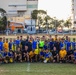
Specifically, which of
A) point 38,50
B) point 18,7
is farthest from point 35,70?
point 18,7

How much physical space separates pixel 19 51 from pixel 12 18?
8280cm

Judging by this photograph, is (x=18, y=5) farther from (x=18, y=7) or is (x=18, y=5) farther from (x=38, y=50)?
(x=38, y=50)

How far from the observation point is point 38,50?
18.0 metres

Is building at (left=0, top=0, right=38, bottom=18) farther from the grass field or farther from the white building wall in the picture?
the grass field

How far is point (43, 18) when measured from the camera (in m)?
86.5

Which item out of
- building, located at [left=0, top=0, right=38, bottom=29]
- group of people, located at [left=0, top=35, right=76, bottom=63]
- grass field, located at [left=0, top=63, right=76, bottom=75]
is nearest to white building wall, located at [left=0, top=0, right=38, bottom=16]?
building, located at [left=0, top=0, right=38, bottom=29]

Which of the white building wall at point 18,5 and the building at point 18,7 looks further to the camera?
the white building wall at point 18,5

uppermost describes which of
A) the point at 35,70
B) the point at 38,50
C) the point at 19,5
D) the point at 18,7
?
the point at 19,5

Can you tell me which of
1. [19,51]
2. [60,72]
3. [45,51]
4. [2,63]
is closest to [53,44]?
[45,51]

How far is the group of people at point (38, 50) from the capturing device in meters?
17.6

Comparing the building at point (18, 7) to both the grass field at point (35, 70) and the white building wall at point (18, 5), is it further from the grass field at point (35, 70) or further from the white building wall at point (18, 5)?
the grass field at point (35, 70)

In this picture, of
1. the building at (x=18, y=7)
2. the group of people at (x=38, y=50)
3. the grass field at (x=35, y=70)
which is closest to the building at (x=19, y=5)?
the building at (x=18, y=7)

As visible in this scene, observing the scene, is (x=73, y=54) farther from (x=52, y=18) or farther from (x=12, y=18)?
(x=12, y=18)

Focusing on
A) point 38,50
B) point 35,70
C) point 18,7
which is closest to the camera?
point 35,70
